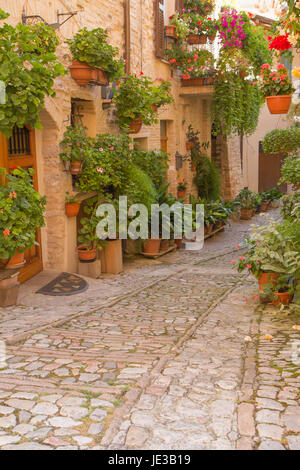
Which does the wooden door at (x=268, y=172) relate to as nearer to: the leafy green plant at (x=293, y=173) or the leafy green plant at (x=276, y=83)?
the leafy green plant at (x=293, y=173)

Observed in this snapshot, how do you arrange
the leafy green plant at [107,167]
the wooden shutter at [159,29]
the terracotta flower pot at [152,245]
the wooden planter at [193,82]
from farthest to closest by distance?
1. the wooden planter at [193,82]
2. the wooden shutter at [159,29]
3. the terracotta flower pot at [152,245]
4. the leafy green plant at [107,167]

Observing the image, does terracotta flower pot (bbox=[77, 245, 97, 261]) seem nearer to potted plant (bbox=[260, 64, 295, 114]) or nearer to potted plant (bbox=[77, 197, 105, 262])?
potted plant (bbox=[77, 197, 105, 262])

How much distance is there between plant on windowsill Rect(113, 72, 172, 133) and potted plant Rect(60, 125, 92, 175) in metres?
1.39

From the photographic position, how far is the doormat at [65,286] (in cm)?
666

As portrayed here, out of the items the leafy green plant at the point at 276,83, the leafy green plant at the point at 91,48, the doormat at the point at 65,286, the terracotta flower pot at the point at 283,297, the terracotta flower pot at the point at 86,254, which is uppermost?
the leafy green plant at the point at 91,48

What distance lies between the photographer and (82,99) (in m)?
8.18

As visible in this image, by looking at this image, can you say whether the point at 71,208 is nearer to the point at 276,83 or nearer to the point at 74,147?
the point at 74,147

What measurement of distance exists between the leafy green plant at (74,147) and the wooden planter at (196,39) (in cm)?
563

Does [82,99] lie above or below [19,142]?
above

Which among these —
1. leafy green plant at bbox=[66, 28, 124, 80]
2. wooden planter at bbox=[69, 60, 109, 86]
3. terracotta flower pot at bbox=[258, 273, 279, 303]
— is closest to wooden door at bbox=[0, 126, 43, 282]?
wooden planter at bbox=[69, 60, 109, 86]

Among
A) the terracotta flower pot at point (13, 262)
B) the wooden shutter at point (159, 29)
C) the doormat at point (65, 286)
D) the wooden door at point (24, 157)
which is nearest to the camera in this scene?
the terracotta flower pot at point (13, 262)

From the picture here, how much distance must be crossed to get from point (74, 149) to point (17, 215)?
2186 millimetres

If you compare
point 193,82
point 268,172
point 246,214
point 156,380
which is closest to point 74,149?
point 156,380

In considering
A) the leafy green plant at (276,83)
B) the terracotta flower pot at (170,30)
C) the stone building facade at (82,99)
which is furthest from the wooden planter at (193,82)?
the leafy green plant at (276,83)
